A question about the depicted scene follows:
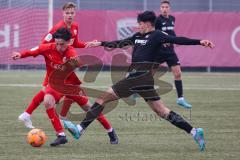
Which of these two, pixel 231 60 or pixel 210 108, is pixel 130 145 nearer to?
pixel 210 108

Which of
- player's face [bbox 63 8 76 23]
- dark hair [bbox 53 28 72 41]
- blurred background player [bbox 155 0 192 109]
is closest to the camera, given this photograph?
dark hair [bbox 53 28 72 41]

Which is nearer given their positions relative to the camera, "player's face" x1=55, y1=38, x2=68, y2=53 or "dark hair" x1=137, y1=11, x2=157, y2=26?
"dark hair" x1=137, y1=11, x2=157, y2=26

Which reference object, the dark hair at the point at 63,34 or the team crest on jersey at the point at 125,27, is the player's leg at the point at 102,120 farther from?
the team crest on jersey at the point at 125,27

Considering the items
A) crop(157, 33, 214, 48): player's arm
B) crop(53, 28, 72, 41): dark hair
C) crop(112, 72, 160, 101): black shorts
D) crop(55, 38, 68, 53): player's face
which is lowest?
crop(112, 72, 160, 101): black shorts

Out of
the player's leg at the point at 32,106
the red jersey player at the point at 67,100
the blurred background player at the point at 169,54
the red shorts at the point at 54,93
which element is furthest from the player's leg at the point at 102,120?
the blurred background player at the point at 169,54

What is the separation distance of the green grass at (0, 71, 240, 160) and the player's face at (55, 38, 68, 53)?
54.8 inches

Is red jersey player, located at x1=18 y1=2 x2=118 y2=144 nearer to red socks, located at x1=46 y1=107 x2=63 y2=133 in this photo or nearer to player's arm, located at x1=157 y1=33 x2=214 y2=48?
red socks, located at x1=46 y1=107 x2=63 y2=133

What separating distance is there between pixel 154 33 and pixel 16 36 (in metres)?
18.6

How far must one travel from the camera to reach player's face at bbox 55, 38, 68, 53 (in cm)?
1047

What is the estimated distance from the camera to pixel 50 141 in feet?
35.3

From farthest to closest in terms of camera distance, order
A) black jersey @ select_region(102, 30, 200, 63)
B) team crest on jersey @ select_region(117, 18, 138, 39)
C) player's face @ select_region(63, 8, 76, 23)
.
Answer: team crest on jersey @ select_region(117, 18, 138, 39)
player's face @ select_region(63, 8, 76, 23)
black jersey @ select_region(102, 30, 200, 63)

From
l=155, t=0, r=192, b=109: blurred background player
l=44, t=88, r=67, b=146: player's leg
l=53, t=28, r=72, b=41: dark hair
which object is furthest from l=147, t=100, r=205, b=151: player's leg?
l=155, t=0, r=192, b=109: blurred background player

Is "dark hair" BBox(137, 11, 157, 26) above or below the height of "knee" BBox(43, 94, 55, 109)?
above

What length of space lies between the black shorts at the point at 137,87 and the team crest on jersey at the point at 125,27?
62.3 feet
